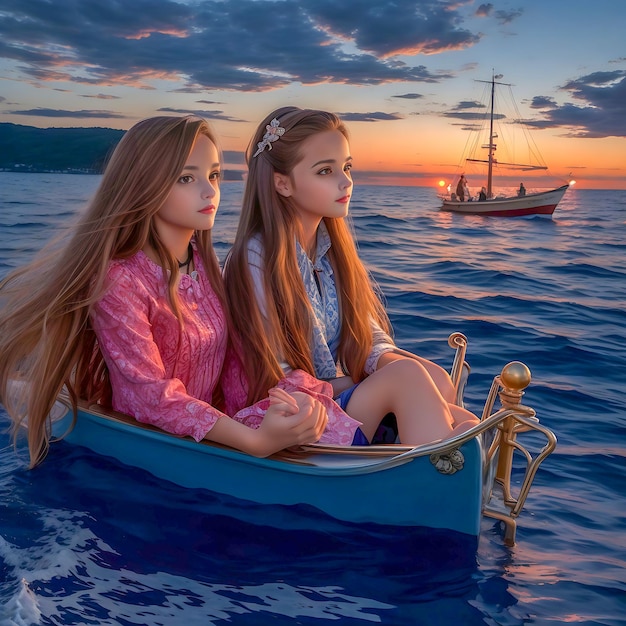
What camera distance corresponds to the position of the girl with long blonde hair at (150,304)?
2.72 meters

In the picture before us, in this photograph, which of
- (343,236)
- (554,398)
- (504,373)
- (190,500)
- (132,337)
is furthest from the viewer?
(554,398)

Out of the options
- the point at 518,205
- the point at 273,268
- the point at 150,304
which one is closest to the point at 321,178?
the point at 273,268

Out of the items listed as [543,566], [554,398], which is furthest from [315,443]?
[554,398]

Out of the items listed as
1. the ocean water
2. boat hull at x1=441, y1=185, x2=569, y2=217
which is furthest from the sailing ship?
the ocean water

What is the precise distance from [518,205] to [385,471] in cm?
3188

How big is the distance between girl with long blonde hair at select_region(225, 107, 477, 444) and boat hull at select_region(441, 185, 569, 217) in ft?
100

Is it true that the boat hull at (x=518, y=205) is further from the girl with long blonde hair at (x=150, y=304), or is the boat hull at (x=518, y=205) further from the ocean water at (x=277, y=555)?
the girl with long blonde hair at (x=150, y=304)

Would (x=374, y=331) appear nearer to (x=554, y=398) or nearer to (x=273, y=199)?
(x=273, y=199)

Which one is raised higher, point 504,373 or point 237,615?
point 504,373

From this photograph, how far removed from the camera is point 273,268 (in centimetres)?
297

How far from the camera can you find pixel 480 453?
244 centimetres

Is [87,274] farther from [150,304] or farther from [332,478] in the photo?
[332,478]

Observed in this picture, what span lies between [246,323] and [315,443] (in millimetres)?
559

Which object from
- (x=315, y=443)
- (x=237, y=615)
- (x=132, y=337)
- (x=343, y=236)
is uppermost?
(x=343, y=236)
